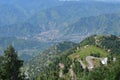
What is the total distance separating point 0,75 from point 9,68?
2.02m

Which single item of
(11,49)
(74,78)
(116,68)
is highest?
(11,49)

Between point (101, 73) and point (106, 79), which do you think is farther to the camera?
point (101, 73)

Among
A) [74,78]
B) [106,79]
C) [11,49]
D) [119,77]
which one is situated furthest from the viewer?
[74,78]

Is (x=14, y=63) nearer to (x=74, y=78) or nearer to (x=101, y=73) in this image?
(x=101, y=73)

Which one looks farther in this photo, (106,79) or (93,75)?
(93,75)

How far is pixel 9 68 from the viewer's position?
63969 mm

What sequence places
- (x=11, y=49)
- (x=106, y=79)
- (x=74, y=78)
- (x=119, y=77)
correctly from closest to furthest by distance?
(x=11, y=49) → (x=106, y=79) → (x=119, y=77) → (x=74, y=78)

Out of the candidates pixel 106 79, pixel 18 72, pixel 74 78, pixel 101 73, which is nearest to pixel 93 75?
pixel 101 73

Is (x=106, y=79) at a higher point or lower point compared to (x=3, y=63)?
lower

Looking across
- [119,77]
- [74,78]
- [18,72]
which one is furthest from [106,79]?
[74,78]

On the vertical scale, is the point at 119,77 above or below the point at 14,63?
below

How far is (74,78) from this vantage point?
652 feet

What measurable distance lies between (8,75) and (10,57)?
3.30 metres

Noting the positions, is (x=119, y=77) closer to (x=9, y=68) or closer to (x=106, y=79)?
(x=106, y=79)
